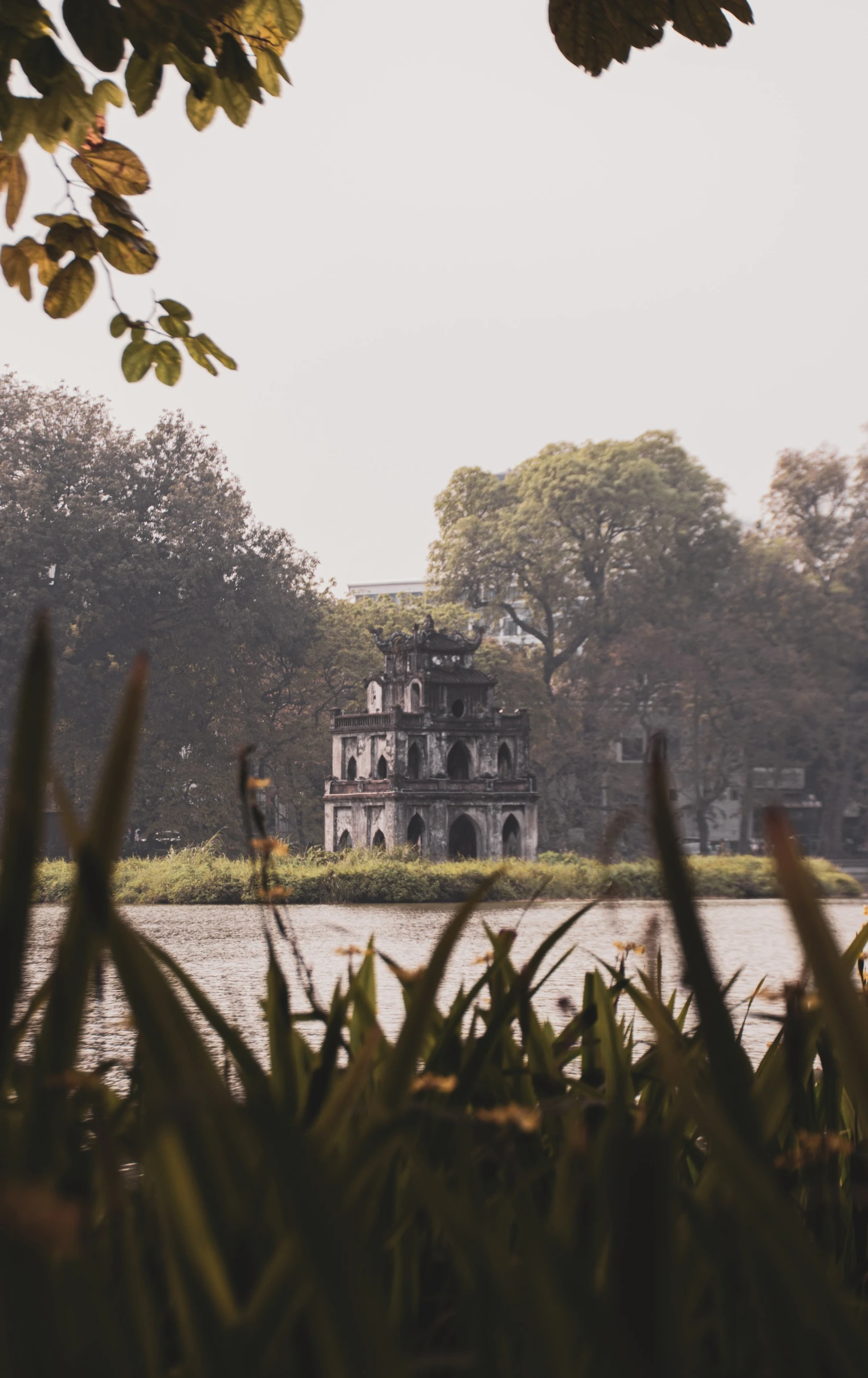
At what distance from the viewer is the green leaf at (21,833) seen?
613mm

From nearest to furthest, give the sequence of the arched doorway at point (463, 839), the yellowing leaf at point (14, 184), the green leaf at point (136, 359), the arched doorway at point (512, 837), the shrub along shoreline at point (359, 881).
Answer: the yellowing leaf at point (14, 184) → the green leaf at point (136, 359) → the shrub along shoreline at point (359, 881) → the arched doorway at point (512, 837) → the arched doorway at point (463, 839)

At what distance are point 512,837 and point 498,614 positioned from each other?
15334 mm

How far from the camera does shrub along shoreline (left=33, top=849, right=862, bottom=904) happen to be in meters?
17.8

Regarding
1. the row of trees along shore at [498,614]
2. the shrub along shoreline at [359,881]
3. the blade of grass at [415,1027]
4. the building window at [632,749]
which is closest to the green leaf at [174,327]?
the blade of grass at [415,1027]

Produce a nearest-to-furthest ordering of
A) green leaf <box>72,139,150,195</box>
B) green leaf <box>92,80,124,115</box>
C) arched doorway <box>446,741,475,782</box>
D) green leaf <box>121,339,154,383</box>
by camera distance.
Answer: green leaf <box>92,80,124,115</box>, green leaf <box>72,139,150,195</box>, green leaf <box>121,339,154,383</box>, arched doorway <box>446,741,475,782</box>

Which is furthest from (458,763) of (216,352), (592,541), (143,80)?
(143,80)

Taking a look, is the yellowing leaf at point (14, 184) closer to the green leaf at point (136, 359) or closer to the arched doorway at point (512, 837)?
the green leaf at point (136, 359)

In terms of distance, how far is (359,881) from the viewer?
17.9m

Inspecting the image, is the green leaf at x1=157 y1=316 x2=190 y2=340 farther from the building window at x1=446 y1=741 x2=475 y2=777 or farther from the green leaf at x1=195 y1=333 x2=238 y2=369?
the building window at x1=446 y1=741 x2=475 y2=777

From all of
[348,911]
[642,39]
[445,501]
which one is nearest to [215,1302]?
[642,39]

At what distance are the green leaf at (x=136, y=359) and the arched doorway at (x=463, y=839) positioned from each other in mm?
20437

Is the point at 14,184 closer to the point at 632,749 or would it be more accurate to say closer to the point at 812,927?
the point at 812,927

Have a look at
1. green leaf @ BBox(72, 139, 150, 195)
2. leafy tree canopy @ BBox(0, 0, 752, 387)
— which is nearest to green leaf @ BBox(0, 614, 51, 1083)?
leafy tree canopy @ BBox(0, 0, 752, 387)

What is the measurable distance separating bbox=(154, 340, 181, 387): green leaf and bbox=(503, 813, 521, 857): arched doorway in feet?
66.8
